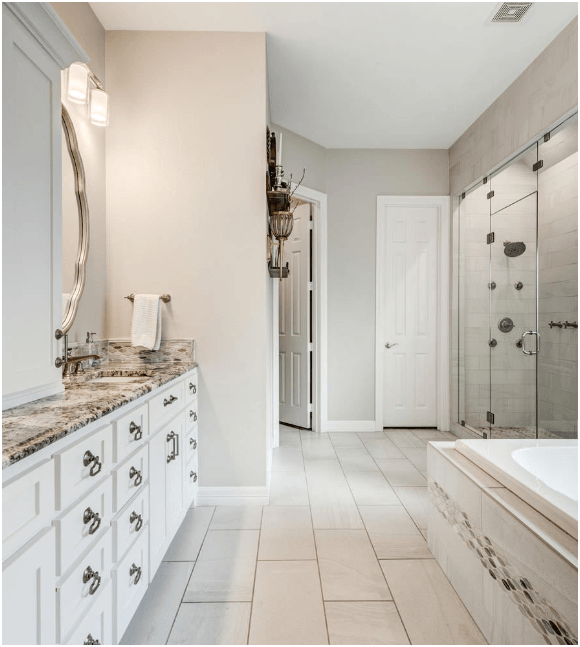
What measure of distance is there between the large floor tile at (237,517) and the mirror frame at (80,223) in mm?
1305

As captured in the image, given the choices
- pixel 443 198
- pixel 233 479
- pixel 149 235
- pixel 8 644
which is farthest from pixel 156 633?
pixel 443 198

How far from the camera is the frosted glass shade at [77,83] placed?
6.94 ft

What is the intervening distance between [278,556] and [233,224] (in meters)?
1.82

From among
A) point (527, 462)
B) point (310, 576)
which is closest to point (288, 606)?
point (310, 576)

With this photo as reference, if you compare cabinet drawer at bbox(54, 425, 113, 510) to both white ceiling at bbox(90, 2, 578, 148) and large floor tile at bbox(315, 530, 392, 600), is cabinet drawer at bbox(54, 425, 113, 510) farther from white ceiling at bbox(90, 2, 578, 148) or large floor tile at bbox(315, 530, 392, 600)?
white ceiling at bbox(90, 2, 578, 148)

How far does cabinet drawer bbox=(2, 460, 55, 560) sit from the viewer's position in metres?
0.83

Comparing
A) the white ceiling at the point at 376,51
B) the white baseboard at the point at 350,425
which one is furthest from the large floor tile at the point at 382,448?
the white ceiling at the point at 376,51

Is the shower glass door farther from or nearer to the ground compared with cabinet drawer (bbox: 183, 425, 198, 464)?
farther from the ground

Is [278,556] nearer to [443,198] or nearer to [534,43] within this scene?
[534,43]

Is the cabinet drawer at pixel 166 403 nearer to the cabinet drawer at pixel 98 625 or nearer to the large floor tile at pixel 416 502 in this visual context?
the cabinet drawer at pixel 98 625

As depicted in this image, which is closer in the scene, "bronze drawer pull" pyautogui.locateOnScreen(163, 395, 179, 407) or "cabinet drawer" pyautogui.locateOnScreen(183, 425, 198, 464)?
"bronze drawer pull" pyautogui.locateOnScreen(163, 395, 179, 407)

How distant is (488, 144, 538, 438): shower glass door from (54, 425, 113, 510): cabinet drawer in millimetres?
2838

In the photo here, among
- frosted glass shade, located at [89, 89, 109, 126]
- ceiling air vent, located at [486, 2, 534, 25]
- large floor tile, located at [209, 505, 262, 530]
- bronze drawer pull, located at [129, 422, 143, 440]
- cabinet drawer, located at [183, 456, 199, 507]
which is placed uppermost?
ceiling air vent, located at [486, 2, 534, 25]

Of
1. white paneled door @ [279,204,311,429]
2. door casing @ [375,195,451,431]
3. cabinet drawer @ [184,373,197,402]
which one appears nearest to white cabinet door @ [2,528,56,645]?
cabinet drawer @ [184,373,197,402]
